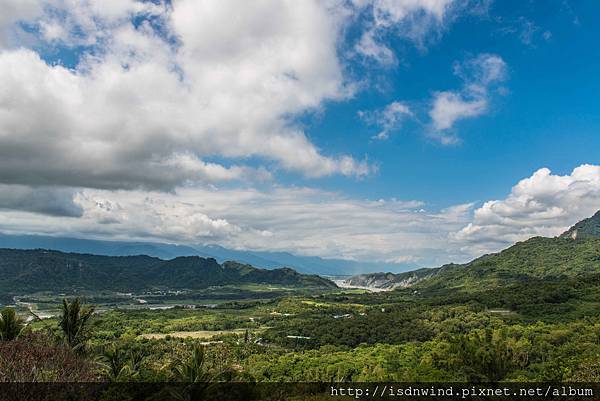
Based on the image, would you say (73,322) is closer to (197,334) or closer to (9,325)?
(9,325)

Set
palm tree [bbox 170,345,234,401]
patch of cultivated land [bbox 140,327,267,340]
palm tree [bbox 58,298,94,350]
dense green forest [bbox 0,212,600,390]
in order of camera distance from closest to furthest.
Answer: palm tree [bbox 170,345,234,401] → dense green forest [bbox 0,212,600,390] → palm tree [bbox 58,298,94,350] → patch of cultivated land [bbox 140,327,267,340]

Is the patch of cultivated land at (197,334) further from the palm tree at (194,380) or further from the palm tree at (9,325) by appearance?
the palm tree at (194,380)

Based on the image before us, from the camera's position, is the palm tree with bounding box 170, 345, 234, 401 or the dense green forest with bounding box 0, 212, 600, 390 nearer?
the palm tree with bounding box 170, 345, 234, 401

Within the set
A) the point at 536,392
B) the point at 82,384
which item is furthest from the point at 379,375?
the point at 82,384

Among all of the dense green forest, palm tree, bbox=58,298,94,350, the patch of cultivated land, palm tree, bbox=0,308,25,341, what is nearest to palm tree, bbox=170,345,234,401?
the dense green forest

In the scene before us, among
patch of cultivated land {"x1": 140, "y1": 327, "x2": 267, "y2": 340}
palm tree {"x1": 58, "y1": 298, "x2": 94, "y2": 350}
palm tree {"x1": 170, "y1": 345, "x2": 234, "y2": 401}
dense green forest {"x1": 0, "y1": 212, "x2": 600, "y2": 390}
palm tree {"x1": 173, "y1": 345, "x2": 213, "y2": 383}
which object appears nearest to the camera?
palm tree {"x1": 170, "y1": 345, "x2": 234, "y2": 401}

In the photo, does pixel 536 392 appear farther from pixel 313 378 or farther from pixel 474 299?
pixel 474 299

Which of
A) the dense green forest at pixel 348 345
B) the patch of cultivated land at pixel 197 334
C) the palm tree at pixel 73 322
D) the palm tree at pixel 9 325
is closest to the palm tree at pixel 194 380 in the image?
the dense green forest at pixel 348 345

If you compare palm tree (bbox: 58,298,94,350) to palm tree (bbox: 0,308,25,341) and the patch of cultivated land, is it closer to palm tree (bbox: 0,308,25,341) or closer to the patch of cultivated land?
palm tree (bbox: 0,308,25,341)
